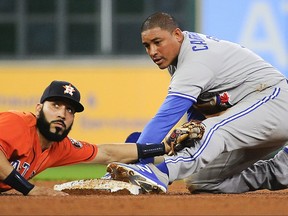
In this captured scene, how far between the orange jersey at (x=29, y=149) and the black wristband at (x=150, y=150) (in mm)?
374

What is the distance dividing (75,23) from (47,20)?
0.42 meters

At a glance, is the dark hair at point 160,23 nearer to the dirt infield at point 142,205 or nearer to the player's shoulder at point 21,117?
the player's shoulder at point 21,117

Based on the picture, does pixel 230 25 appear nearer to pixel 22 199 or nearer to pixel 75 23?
pixel 75 23

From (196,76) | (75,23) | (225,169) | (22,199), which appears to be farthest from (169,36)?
(75,23)

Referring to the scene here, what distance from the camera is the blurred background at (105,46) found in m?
13.5

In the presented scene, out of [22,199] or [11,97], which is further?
[11,97]

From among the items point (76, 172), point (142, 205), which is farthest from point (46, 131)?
point (76, 172)

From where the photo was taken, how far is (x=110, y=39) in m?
13.7

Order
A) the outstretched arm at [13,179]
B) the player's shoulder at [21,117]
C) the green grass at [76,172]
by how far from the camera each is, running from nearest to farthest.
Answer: the outstretched arm at [13,179]
the player's shoulder at [21,117]
the green grass at [76,172]

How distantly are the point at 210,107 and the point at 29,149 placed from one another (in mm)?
1301

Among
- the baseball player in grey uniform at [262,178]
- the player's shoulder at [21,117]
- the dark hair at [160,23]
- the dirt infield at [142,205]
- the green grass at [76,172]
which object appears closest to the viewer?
the dirt infield at [142,205]

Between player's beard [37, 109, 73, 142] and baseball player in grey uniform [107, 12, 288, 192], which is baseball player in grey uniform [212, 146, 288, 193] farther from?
player's beard [37, 109, 73, 142]

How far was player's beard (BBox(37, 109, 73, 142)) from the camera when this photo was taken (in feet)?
19.8

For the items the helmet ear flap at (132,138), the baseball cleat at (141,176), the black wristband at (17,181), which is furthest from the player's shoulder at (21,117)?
the helmet ear flap at (132,138)
